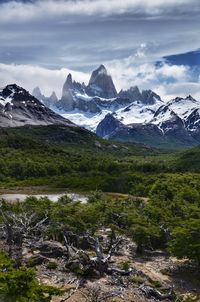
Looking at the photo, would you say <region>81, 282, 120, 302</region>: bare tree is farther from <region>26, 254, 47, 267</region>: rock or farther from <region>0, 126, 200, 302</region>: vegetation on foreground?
<region>26, 254, 47, 267</region>: rock

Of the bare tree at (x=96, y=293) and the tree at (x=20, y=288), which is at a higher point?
the tree at (x=20, y=288)

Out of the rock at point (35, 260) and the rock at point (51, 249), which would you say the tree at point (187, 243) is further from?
the rock at point (35, 260)

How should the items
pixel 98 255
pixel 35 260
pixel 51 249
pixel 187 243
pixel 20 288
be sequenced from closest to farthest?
pixel 20 288, pixel 98 255, pixel 35 260, pixel 51 249, pixel 187 243

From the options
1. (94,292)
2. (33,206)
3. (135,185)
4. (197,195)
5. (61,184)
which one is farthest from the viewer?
(61,184)

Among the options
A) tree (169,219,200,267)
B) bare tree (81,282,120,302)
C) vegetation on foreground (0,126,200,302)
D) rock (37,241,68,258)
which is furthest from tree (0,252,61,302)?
tree (169,219,200,267)

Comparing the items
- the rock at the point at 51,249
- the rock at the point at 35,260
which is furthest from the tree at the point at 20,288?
the rock at the point at 51,249

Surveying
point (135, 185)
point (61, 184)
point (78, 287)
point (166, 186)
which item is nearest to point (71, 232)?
point (78, 287)

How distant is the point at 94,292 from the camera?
156 feet

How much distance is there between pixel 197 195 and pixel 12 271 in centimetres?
8151

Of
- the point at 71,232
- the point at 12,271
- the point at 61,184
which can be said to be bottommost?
the point at 61,184

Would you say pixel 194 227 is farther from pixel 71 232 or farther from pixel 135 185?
pixel 135 185

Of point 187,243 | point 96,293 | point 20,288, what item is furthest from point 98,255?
point 20,288

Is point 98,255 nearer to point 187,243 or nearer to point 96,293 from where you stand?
point 96,293

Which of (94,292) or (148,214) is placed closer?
(94,292)
